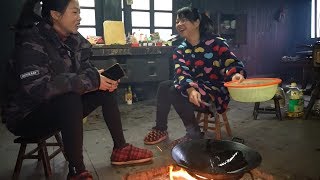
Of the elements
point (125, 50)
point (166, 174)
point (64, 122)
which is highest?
point (125, 50)

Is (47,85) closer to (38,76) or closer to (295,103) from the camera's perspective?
(38,76)

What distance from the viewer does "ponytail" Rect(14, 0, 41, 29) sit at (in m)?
2.07

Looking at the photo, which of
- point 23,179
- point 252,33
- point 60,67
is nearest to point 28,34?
point 60,67

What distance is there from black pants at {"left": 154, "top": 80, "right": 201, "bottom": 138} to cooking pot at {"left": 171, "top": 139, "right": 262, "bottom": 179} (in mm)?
1040

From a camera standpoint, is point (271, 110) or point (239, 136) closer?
point (239, 136)

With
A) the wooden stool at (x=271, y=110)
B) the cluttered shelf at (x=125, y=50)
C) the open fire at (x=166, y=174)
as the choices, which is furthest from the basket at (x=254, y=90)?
the cluttered shelf at (x=125, y=50)

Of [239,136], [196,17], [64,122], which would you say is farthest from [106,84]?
[239,136]

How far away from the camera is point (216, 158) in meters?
1.79

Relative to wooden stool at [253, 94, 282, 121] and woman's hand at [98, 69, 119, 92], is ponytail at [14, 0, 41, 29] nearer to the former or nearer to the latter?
woman's hand at [98, 69, 119, 92]

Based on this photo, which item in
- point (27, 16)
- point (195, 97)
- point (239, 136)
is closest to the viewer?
point (27, 16)

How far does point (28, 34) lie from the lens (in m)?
2.08

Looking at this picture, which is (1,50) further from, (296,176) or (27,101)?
(296,176)

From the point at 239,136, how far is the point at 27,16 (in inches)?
109

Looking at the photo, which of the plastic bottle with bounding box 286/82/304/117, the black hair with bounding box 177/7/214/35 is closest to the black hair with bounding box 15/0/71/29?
the black hair with bounding box 177/7/214/35
